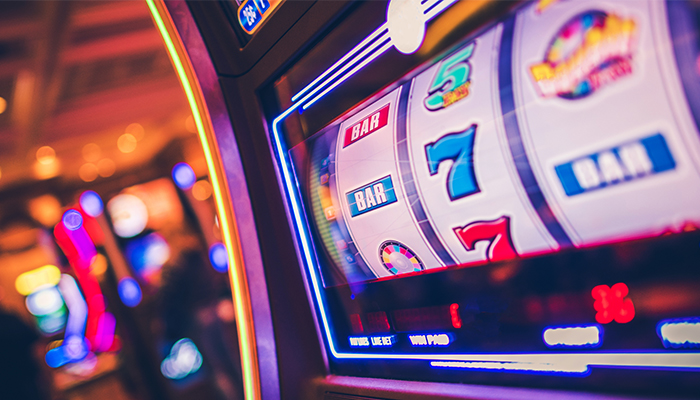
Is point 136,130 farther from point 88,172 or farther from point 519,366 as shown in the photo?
point 519,366

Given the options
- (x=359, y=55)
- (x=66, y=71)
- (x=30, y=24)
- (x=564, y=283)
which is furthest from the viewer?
(x=66, y=71)

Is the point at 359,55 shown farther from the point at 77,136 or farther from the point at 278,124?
the point at 77,136

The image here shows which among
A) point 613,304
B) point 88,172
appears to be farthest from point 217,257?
point 613,304

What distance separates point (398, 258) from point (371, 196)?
0.13 m

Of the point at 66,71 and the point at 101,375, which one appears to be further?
the point at 101,375

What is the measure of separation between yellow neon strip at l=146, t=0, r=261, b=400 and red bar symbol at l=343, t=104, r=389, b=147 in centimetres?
34

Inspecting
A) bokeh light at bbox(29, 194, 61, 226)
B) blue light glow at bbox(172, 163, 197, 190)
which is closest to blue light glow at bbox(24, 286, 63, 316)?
bokeh light at bbox(29, 194, 61, 226)

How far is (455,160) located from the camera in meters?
0.65

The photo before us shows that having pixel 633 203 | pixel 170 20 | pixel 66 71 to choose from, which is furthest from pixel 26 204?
pixel 633 203

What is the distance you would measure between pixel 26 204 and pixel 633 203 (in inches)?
285

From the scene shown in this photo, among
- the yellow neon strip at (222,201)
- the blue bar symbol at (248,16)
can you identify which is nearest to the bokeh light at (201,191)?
the yellow neon strip at (222,201)

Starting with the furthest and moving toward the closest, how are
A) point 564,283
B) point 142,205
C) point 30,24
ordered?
point 142,205 → point 30,24 → point 564,283

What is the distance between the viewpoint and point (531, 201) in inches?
23.0

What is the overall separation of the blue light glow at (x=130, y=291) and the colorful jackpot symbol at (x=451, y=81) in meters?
4.71
